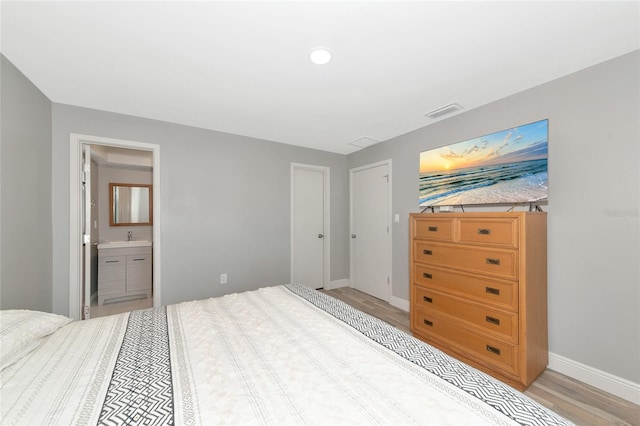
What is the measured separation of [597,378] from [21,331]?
11.7 feet

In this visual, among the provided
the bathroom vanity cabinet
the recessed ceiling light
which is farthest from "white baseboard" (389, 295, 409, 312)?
the bathroom vanity cabinet

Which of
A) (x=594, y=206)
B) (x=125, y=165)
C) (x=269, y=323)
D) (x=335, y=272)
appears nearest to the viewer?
(x=269, y=323)

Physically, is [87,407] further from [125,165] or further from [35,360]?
[125,165]

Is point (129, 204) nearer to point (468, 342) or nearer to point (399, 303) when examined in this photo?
point (399, 303)

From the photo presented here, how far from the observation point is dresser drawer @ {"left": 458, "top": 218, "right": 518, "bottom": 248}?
6.07 feet

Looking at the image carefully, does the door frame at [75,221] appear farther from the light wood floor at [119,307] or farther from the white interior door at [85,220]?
the light wood floor at [119,307]

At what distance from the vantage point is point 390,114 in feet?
8.74

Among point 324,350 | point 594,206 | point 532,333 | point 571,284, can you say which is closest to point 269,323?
point 324,350

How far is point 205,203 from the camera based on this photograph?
10.2ft

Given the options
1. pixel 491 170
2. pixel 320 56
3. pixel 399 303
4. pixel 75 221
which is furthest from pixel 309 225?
pixel 75 221

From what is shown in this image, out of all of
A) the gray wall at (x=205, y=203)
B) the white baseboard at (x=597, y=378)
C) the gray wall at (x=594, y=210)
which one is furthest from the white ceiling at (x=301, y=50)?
the white baseboard at (x=597, y=378)

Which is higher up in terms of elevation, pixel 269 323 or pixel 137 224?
pixel 137 224

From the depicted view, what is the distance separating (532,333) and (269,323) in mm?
1949

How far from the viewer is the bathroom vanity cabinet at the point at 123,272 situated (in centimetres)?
337
